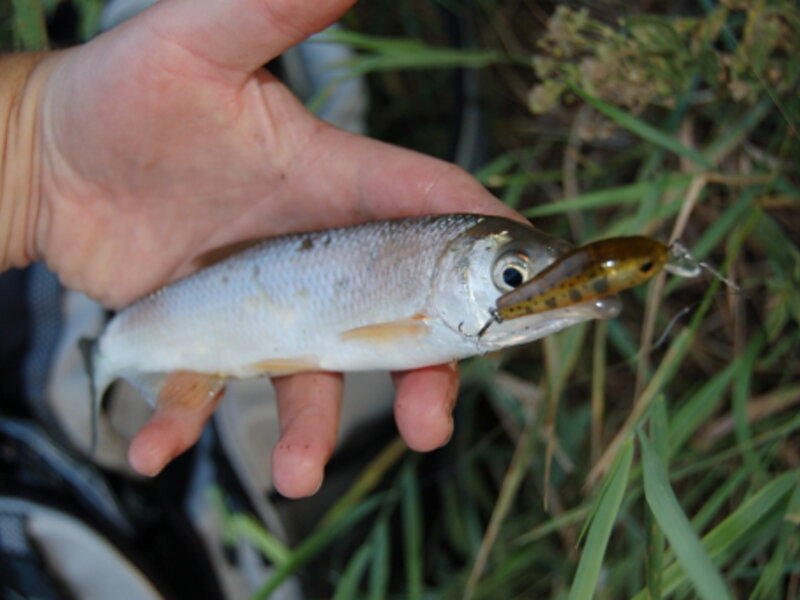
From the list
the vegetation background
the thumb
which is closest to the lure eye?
the vegetation background

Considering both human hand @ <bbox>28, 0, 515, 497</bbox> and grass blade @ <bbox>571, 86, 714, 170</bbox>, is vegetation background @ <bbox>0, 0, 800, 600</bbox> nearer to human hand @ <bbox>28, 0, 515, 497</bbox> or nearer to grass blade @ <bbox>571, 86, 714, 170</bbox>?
grass blade @ <bbox>571, 86, 714, 170</bbox>

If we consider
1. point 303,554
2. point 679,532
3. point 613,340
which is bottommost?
point 303,554

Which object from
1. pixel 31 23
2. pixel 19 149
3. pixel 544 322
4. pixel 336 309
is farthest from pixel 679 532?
pixel 31 23

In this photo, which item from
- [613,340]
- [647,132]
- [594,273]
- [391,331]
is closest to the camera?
[594,273]

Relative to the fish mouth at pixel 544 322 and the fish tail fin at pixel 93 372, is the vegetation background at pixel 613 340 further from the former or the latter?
the fish tail fin at pixel 93 372

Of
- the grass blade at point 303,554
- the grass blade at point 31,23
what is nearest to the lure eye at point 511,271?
the grass blade at point 303,554

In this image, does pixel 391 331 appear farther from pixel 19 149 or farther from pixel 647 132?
pixel 19 149
